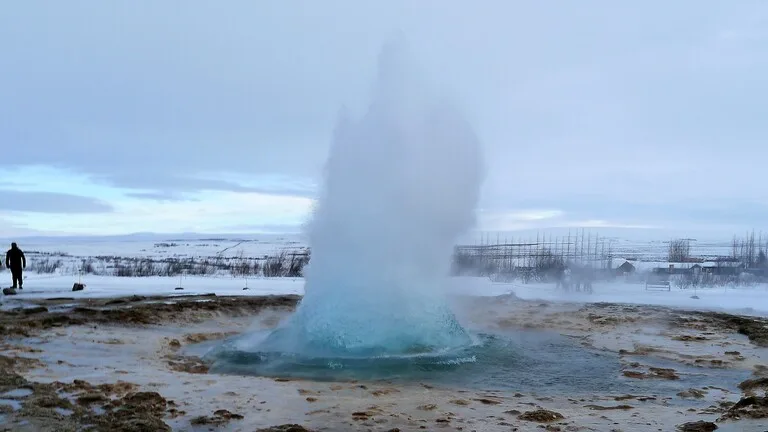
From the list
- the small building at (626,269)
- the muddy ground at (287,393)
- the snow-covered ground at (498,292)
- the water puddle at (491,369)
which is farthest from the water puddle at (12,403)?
the small building at (626,269)

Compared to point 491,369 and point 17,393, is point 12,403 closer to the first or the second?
point 17,393

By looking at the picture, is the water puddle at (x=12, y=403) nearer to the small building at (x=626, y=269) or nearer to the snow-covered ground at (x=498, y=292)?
Result: the snow-covered ground at (x=498, y=292)

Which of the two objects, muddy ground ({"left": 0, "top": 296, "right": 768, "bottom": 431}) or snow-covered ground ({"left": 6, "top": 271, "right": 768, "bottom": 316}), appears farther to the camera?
snow-covered ground ({"left": 6, "top": 271, "right": 768, "bottom": 316})

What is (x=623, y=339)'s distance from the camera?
12.7 m

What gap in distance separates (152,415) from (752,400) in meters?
6.43

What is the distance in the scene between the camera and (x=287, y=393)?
744cm

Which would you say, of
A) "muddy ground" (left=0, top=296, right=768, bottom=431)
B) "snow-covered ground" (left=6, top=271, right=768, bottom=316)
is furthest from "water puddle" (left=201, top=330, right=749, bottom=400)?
"snow-covered ground" (left=6, top=271, right=768, bottom=316)

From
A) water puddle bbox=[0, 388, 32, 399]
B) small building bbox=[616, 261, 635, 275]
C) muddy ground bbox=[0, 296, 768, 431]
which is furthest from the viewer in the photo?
small building bbox=[616, 261, 635, 275]

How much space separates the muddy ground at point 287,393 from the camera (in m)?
6.00

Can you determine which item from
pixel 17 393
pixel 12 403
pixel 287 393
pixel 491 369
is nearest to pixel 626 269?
pixel 491 369

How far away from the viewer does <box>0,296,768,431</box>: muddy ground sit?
6.00 metres

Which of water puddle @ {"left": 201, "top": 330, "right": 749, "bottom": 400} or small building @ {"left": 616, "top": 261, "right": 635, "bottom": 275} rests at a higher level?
small building @ {"left": 616, "top": 261, "right": 635, "bottom": 275}

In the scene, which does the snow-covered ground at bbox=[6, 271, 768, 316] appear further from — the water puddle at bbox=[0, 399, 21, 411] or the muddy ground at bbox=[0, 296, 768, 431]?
the water puddle at bbox=[0, 399, 21, 411]

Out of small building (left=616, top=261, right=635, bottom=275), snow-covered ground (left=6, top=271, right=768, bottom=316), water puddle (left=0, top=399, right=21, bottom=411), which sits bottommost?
snow-covered ground (left=6, top=271, right=768, bottom=316)
